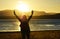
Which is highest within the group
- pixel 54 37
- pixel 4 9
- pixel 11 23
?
pixel 4 9

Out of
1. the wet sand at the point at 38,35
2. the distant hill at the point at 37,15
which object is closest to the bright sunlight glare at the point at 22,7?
the distant hill at the point at 37,15

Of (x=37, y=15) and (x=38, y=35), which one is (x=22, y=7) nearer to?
(x=37, y=15)

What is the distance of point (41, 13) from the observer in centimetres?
122

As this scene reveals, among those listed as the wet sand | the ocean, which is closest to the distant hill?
the ocean

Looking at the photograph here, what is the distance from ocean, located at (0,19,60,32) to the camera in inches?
46.2

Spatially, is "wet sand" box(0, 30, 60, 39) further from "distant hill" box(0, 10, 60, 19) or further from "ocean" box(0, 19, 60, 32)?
"distant hill" box(0, 10, 60, 19)

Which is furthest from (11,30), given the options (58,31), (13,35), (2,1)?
(58,31)

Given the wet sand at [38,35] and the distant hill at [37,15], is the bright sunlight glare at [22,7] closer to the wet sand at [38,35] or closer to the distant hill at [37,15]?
the distant hill at [37,15]

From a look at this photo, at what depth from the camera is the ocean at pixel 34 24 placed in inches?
46.2

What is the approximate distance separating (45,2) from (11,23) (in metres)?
0.35

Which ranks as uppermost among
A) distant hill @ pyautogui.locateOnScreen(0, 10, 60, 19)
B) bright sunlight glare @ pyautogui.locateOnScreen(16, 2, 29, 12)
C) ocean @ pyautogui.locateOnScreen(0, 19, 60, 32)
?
bright sunlight glare @ pyautogui.locateOnScreen(16, 2, 29, 12)

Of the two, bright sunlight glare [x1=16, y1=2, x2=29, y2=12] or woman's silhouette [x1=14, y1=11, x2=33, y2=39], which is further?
bright sunlight glare [x1=16, y1=2, x2=29, y2=12]

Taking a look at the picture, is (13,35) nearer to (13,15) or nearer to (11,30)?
(11,30)

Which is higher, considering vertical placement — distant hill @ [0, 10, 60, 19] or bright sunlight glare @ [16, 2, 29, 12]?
bright sunlight glare @ [16, 2, 29, 12]
